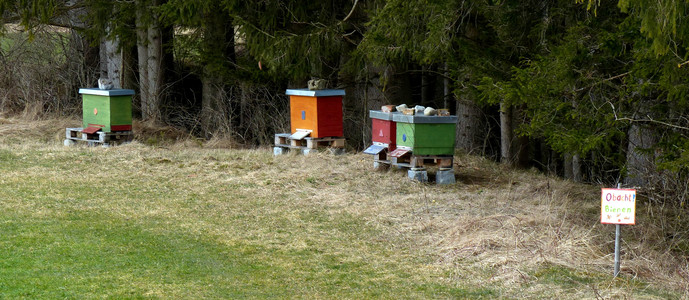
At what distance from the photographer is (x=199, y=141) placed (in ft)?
48.8

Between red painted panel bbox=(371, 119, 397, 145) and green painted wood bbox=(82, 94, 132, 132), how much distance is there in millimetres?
4420

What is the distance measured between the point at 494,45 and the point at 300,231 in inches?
259

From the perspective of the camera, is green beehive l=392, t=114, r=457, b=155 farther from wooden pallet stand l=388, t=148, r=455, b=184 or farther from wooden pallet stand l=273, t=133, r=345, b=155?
wooden pallet stand l=273, t=133, r=345, b=155

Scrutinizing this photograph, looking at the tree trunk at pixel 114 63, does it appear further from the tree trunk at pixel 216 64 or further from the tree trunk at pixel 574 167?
the tree trunk at pixel 574 167

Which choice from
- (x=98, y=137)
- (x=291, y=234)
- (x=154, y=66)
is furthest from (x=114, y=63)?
(x=291, y=234)

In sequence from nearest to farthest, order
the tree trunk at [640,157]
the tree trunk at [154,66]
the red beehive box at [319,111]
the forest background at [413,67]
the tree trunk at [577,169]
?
the forest background at [413,67] → the tree trunk at [640,157] → the red beehive box at [319,111] → the tree trunk at [154,66] → the tree trunk at [577,169]

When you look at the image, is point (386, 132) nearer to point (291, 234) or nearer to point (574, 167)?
point (291, 234)

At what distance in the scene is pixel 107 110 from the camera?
42.6ft

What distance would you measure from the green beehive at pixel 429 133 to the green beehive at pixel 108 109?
5002 millimetres

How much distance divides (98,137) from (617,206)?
31.9 feet

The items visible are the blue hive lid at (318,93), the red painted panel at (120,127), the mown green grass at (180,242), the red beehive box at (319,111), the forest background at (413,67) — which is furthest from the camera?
the red painted panel at (120,127)

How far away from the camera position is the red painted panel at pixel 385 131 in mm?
10875

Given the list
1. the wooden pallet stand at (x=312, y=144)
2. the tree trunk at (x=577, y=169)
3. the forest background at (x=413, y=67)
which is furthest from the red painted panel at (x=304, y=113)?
the tree trunk at (x=577, y=169)

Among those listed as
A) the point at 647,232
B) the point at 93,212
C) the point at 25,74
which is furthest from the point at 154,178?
the point at 25,74
